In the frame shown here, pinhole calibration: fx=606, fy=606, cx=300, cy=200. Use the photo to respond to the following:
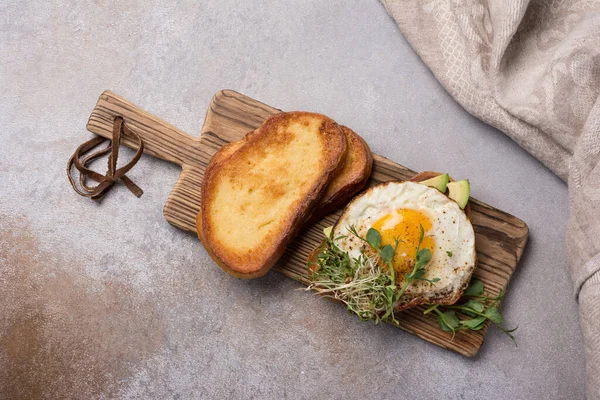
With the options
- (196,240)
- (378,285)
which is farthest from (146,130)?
(378,285)

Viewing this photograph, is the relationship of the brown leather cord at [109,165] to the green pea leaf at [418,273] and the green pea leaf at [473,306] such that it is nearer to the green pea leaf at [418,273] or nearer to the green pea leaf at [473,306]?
the green pea leaf at [418,273]

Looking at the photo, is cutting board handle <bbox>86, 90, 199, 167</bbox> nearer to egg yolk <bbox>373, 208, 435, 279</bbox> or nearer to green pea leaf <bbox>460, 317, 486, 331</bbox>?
egg yolk <bbox>373, 208, 435, 279</bbox>

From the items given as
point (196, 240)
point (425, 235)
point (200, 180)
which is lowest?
point (196, 240)

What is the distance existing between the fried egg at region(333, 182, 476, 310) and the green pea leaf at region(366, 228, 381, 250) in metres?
0.04

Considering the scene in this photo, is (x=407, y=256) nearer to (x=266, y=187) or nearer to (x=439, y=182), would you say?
(x=439, y=182)

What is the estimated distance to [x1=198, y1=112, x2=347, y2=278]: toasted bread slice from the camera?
290cm

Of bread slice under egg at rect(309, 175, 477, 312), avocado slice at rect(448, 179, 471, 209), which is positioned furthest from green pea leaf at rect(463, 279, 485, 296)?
avocado slice at rect(448, 179, 471, 209)

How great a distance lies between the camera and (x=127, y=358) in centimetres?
315

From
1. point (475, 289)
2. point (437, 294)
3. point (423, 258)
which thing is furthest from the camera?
point (475, 289)

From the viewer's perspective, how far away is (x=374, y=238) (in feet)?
8.79

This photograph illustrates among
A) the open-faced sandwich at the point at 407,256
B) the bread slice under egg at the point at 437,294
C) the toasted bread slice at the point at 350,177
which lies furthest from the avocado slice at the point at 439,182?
the toasted bread slice at the point at 350,177

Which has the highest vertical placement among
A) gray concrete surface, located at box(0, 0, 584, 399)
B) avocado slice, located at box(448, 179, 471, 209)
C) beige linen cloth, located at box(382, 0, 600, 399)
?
beige linen cloth, located at box(382, 0, 600, 399)

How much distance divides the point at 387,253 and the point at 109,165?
5.10 ft

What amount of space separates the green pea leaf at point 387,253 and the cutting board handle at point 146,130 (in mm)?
1152
